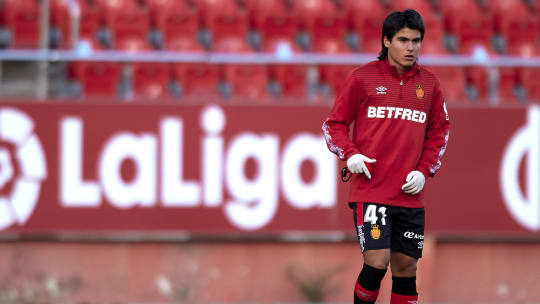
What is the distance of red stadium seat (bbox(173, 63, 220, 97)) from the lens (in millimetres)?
8312

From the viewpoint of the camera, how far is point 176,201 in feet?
24.9

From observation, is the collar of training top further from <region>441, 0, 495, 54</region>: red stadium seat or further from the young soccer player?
<region>441, 0, 495, 54</region>: red stadium seat

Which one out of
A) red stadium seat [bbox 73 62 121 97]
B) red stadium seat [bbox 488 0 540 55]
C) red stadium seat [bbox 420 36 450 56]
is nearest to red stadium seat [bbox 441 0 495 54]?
red stadium seat [bbox 488 0 540 55]

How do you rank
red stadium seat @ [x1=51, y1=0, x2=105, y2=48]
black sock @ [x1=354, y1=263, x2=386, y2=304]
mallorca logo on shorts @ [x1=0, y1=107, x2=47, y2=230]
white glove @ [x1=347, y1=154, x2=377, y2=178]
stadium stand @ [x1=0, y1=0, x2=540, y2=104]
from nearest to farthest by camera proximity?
white glove @ [x1=347, y1=154, x2=377, y2=178]
black sock @ [x1=354, y1=263, x2=386, y2=304]
mallorca logo on shorts @ [x1=0, y1=107, x2=47, y2=230]
stadium stand @ [x1=0, y1=0, x2=540, y2=104]
red stadium seat @ [x1=51, y1=0, x2=105, y2=48]

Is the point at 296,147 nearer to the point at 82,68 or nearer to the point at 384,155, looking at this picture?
the point at 82,68

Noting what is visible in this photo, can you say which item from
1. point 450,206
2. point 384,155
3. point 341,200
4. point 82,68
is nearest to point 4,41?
point 82,68

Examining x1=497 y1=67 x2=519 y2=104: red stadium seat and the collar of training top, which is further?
x1=497 y1=67 x2=519 y2=104: red stadium seat

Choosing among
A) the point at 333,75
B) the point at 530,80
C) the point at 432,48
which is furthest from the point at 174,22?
the point at 530,80

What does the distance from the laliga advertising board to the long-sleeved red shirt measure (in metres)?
2.89

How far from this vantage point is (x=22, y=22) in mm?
9211

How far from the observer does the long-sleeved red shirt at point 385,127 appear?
463 centimetres

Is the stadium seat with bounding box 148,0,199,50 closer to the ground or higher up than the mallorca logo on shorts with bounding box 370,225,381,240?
higher up

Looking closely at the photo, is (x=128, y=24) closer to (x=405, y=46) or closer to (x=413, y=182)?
(x=405, y=46)

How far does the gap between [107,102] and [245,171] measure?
1.30 m
